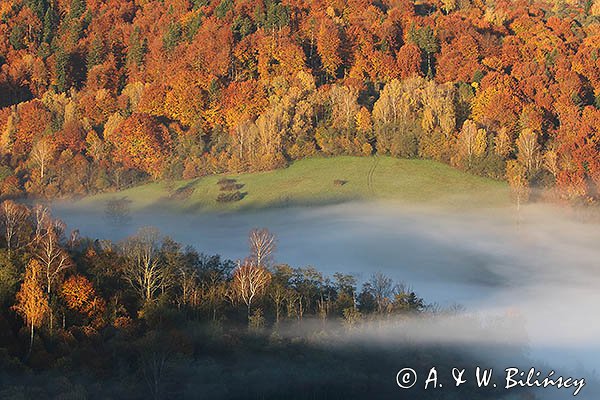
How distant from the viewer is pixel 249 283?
75.0 metres

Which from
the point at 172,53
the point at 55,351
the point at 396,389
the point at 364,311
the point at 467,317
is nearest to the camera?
the point at 55,351

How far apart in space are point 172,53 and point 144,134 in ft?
81.5

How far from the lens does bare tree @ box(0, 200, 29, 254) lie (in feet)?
243

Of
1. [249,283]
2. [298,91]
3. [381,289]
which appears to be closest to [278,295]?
[249,283]

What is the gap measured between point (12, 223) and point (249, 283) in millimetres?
21735

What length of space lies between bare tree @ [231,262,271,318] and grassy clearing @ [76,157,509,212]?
28780mm

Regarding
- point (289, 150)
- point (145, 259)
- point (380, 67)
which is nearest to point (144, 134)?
point (289, 150)

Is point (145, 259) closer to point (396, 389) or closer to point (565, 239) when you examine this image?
point (396, 389)

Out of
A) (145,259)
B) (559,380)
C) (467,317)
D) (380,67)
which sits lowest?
(559,380)

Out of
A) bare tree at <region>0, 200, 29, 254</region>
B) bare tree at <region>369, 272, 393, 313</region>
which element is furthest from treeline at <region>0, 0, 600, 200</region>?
bare tree at <region>0, 200, 29, 254</region>

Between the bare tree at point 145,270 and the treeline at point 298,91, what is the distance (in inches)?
1434

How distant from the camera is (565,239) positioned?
330ft

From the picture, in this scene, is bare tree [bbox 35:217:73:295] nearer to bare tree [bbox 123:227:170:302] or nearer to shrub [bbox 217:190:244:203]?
bare tree [bbox 123:227:170:302]

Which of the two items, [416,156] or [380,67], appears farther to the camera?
[380,67]
